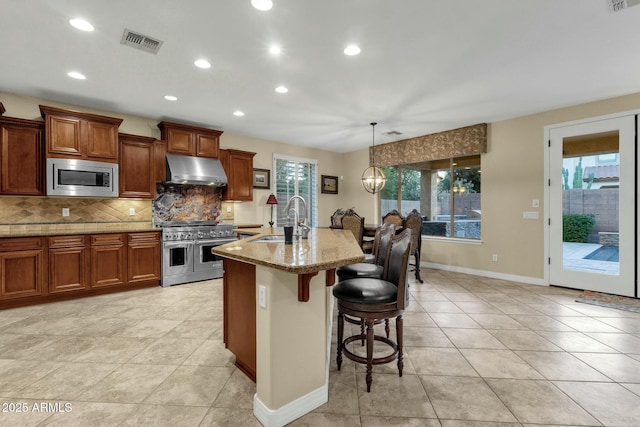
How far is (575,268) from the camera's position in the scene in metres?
4.25

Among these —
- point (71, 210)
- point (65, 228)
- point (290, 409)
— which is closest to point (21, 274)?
point (65, 228)

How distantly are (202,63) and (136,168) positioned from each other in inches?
87.7

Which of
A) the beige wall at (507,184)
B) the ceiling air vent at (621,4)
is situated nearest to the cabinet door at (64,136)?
the beige wall at (507,184)

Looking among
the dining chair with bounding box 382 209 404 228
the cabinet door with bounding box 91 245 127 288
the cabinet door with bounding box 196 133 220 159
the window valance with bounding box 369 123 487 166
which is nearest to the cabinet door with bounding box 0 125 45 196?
the cabinet door with bounding box 91 245 127 288

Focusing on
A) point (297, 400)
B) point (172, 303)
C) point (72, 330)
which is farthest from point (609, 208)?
point (72, 330)

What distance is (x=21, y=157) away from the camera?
3.61 metres

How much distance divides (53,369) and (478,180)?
5964 mm

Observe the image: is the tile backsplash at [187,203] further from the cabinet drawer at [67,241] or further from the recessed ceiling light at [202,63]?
the recessed ceiling light at [202,63]

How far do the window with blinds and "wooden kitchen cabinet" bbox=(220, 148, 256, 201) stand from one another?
777 mm

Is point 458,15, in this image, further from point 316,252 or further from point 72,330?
point 72,330

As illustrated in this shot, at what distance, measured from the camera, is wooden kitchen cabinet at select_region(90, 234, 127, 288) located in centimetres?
393

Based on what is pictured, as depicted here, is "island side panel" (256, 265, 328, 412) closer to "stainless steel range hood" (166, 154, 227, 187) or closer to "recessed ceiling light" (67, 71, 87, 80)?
"recessed ceiling light" (67, 71, 87, 80)

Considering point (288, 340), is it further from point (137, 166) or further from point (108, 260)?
point (137, 166)

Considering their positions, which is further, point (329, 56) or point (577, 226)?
point (577, 226)
